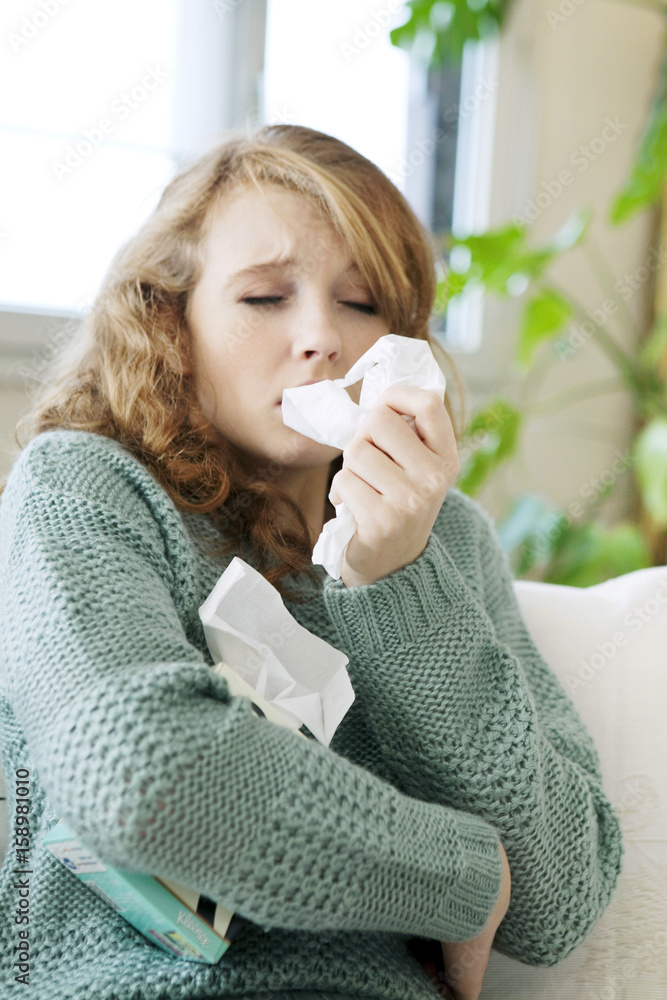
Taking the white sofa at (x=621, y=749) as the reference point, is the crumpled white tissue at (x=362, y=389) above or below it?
above

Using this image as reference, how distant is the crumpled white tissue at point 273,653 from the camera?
63 cm

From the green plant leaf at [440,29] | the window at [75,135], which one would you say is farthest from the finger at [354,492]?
the green plant leaf at [440,29]

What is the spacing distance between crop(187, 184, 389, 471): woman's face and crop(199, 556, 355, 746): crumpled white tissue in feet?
0.64

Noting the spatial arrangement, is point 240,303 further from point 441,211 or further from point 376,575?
point 441,211

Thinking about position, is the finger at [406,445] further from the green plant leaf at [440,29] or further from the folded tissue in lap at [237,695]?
the green plant leaf at [440,29]

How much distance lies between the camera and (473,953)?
0.69 m

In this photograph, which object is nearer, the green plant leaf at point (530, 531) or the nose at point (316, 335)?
the nose at point (316, 335)

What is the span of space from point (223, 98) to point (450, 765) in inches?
57.8

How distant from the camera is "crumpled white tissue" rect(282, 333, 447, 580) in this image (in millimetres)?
717

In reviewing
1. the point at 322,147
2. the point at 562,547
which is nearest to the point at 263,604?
the point at 322,147

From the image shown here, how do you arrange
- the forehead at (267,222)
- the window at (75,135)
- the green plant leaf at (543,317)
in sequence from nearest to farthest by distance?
the forehead at (267,222) < the window at (75,135) < the green plant leaf at (543,317)

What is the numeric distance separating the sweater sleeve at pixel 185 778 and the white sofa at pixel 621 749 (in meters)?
0.27

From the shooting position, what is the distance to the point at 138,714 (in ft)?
1.58

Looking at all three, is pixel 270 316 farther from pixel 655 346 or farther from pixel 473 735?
pixel 655 346
